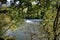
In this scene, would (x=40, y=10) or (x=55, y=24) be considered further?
(x=55, y=24)

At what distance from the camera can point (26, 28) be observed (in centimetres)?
451

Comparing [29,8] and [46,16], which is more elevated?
[29,8]

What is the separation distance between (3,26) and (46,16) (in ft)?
3.11

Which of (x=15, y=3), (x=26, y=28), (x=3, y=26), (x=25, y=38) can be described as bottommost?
(x=25, y=38)

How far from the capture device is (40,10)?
2.26m

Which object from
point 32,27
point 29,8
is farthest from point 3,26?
point 32,27

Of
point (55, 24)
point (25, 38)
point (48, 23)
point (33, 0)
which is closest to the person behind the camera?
point (33, 0)

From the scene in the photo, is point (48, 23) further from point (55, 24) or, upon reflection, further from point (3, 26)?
point (3, 26)

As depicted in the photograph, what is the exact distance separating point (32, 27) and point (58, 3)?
207 centimetres

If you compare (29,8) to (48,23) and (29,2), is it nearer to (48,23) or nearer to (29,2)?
(29,2)

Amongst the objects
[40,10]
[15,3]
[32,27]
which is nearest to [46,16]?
[40,10]

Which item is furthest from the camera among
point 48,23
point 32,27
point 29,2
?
point 32,27

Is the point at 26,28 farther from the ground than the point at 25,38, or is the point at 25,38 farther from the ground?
the point at 26,28

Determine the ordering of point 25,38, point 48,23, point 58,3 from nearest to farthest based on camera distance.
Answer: point 58,3 → point 48,23 → point 25,38
